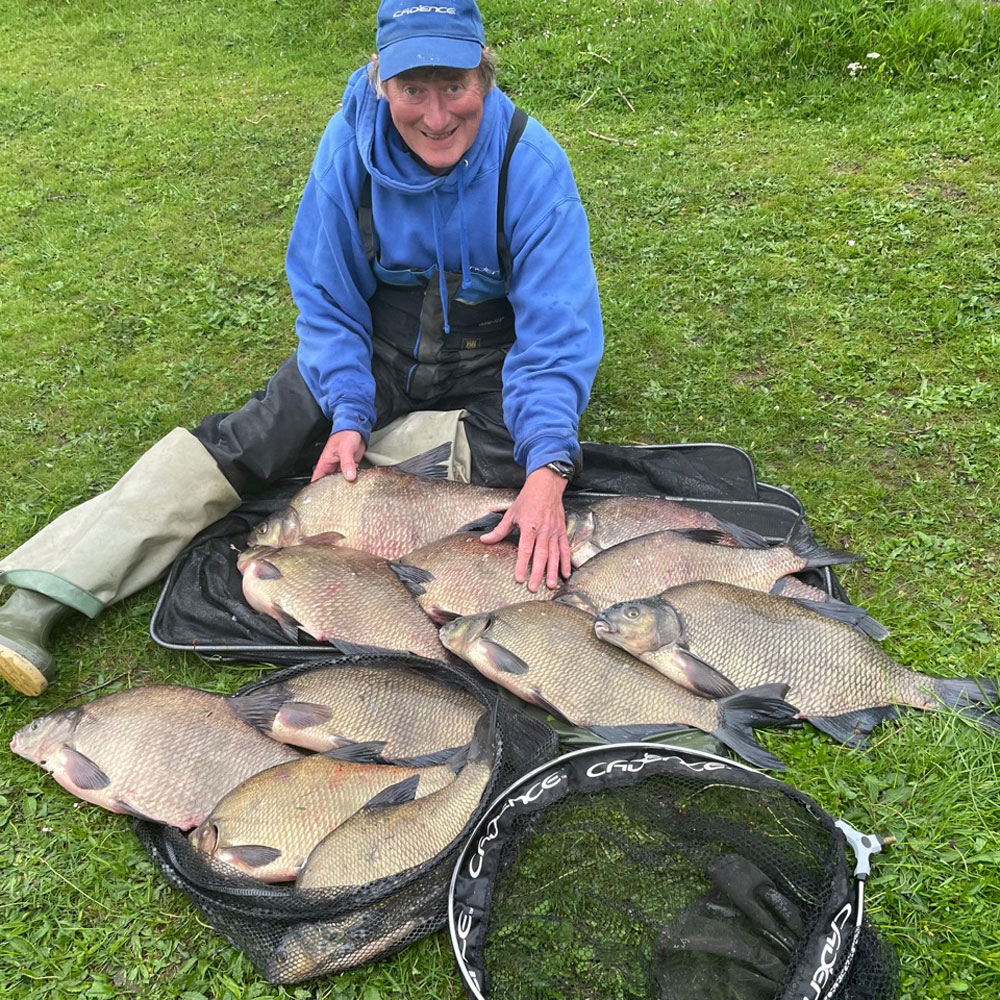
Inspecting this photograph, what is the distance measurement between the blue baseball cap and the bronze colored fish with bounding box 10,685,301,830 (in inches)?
75.1

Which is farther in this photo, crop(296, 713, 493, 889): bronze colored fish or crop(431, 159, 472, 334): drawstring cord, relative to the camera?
crop(431, 159, 472, 334): drawstring cord

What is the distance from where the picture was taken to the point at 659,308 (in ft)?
15.3

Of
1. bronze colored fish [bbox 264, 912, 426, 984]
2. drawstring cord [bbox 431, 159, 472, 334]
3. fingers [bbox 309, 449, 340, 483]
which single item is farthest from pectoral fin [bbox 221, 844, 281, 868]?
drawstring cord [bbox 431, 159, 472, 334]

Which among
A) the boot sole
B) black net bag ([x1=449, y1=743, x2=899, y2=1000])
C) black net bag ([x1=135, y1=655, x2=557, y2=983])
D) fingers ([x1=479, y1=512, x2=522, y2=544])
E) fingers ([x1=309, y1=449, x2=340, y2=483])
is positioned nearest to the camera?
black net bag ([x1=449, y1=743, x2=899, y2=1000])

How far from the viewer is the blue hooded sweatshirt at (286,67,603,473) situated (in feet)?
9.45

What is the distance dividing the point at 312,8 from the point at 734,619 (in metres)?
8.17

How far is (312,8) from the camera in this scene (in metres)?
8.43

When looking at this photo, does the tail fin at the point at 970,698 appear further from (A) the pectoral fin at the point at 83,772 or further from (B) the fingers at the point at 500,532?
(A) the pectoral fin at the point at 83,772

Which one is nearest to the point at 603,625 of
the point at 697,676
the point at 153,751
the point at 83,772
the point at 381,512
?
the point at 697,676

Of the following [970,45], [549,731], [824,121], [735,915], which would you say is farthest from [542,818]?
[970,45]

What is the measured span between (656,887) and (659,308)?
325 cm

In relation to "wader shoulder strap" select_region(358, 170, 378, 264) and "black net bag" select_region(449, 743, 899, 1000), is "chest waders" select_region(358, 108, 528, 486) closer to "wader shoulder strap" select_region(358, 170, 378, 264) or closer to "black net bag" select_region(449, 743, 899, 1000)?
"wader shoulder strap" select_region(358, 170, 378, 264)

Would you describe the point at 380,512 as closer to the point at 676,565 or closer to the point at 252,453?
the point at 252,453

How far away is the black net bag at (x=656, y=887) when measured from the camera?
6.26ft
